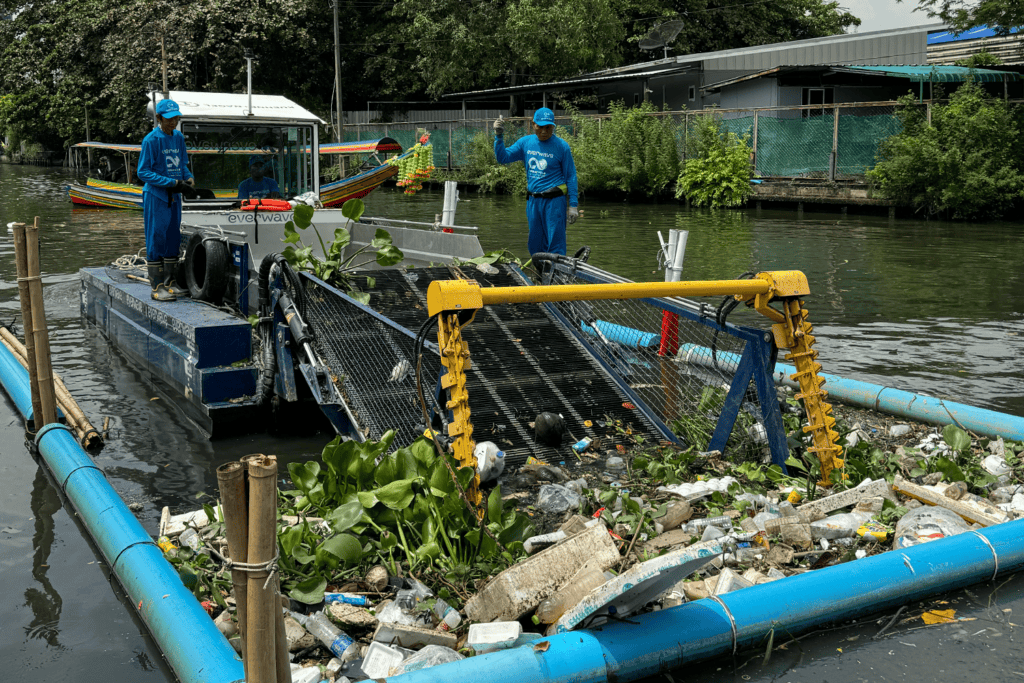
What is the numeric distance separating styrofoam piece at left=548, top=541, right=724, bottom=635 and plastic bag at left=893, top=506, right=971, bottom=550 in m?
1.58

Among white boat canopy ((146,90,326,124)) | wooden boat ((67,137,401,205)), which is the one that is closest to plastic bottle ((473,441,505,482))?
wooden boat ((67,137,401,205))

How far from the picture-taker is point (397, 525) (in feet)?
14.4

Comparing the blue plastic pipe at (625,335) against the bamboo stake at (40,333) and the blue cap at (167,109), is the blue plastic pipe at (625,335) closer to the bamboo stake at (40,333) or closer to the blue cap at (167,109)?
the bamboo stake at (40,333)

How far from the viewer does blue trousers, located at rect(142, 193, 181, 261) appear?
8.42 m

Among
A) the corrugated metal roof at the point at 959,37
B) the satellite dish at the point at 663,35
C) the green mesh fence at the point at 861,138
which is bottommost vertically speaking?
the green mesh fence at the point at 861,138

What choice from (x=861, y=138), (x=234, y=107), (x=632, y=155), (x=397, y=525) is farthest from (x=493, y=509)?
(x=632, y=155)

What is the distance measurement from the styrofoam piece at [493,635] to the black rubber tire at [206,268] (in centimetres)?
516

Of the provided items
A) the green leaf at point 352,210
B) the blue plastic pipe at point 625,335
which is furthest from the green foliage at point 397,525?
the green leaf at point 352,210

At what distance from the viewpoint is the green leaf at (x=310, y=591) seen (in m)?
4.00

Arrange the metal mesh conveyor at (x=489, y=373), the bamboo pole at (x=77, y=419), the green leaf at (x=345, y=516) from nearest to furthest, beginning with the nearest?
the green leaf at (x=345, y=516) → the metal mesh conveyor at (x=489, y=373) → the bamboo pole at (x=77, y=419)

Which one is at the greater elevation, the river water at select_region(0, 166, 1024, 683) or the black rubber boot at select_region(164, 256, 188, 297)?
the black rubber boot at select_region(164, 256, 188, 297)

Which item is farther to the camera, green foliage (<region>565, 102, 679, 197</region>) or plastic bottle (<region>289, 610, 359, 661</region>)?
green foliage (<region>565, 102, 679, 197</region>)

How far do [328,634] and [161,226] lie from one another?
18.7 ft

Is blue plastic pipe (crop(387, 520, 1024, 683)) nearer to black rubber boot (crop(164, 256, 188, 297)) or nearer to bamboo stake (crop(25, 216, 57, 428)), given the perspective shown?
bamboo stake (crop(25, 216, 57, 428))
